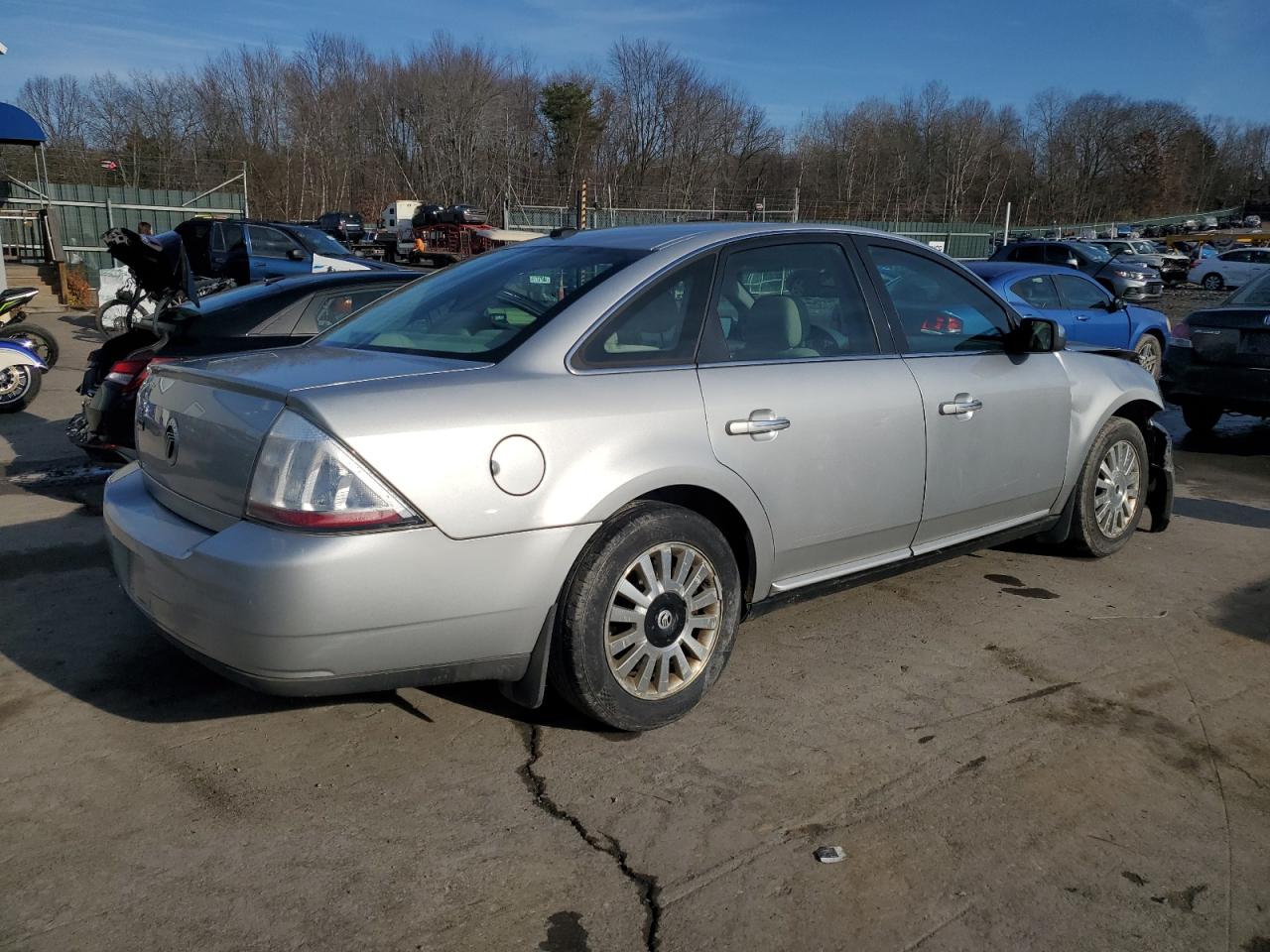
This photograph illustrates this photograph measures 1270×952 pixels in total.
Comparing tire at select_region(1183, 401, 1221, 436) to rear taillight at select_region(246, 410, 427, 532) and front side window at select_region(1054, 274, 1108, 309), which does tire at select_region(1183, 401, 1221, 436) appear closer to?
front side window at select_region(1054, 274, 1108, 309)

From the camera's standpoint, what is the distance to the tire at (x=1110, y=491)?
5105 mm

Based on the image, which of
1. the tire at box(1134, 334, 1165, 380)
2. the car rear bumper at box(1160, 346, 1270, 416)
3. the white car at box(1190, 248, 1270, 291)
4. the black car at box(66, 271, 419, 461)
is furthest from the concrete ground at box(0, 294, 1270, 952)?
the white car at box(1190, 248, 1270, 291)

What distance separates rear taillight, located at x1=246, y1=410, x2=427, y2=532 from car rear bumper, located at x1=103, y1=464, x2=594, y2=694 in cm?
4

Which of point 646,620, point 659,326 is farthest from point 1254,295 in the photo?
point 646,620

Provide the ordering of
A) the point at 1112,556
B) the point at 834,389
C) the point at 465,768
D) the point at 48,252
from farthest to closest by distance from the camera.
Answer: the point at 48,252 → the point at 1112,556 → the point at 834,389 → the point at 465,768

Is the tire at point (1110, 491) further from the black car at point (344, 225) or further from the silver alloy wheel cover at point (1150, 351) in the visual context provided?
the black car at point (344, 225)

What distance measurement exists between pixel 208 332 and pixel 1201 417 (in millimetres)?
8587

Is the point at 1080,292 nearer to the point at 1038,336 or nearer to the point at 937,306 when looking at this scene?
the point at 1038,336

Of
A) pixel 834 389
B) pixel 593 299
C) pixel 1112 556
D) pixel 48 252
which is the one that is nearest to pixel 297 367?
pixel 593 299

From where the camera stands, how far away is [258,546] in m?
2.76

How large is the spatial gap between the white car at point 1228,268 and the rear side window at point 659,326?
36892 millimetres

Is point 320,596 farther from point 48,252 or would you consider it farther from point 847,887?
point 48,252

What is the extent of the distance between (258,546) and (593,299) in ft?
4.36

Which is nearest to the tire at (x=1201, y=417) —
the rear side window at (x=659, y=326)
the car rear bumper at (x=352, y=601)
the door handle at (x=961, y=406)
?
the door handle at (x=961, y=406)
